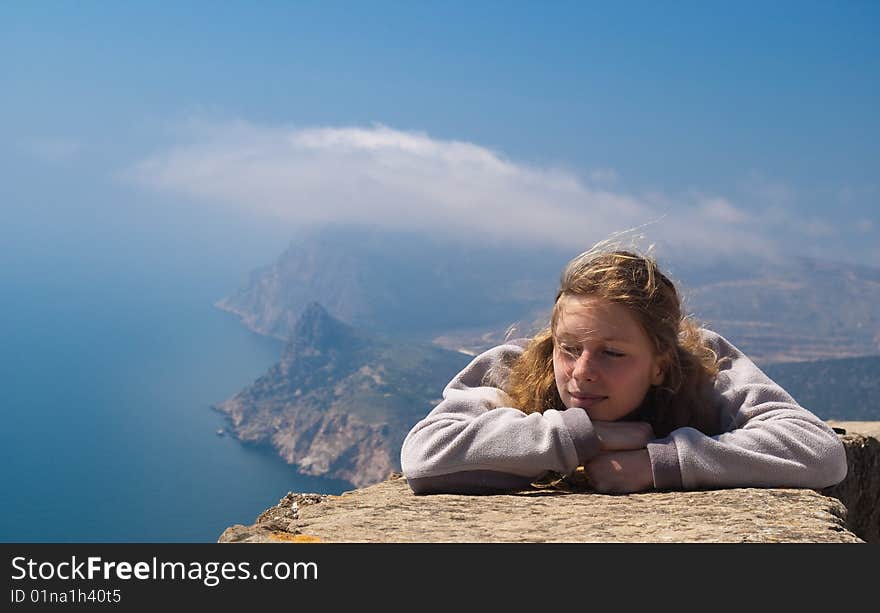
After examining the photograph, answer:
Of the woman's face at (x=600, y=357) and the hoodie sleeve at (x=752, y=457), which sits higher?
the woman's face at (x=600, y=357)

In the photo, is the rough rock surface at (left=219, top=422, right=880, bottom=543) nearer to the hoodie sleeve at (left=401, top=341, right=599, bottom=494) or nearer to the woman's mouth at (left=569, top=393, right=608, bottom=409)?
the hoodie sleeve at (left=401, top=341, right=599, bottom=494)

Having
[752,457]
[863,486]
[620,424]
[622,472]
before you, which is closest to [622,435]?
[620,424]

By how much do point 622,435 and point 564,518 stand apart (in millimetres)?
733

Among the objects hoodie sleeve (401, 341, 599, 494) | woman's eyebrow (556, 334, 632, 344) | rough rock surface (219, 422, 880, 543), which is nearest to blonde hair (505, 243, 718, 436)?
woman's eyebrow (556, 334, 632, 344)

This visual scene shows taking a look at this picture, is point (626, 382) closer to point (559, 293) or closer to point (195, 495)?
point (559, 293)

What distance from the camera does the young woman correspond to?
401cm

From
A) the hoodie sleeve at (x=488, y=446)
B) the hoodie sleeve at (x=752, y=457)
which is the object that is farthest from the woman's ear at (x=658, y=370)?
the hoodie sleeve at (x=488, y=446)

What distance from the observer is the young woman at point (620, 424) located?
Result: 13.1 ft

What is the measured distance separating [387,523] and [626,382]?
4.80 ft

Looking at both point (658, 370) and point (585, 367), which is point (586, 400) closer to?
point (585, 367)

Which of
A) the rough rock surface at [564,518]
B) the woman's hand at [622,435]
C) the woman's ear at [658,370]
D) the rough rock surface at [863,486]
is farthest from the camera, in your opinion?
the rough rock surface at [863,486]

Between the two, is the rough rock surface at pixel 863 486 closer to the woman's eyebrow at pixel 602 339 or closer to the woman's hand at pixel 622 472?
the woman's hand at pixel 622 472

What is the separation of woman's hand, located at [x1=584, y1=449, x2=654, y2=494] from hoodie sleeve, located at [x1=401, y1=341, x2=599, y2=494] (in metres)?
0.12
